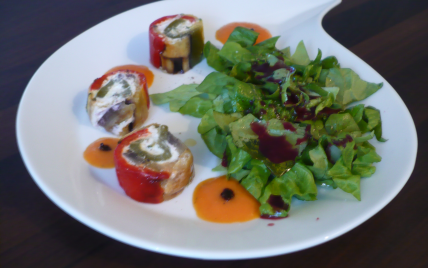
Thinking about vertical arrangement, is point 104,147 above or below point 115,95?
below

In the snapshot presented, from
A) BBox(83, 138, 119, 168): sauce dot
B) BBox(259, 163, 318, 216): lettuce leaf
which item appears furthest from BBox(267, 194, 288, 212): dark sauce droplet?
BBox(83, 138, 119, 168): sauce dot

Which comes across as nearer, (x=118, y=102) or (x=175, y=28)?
(x=118, y=102)

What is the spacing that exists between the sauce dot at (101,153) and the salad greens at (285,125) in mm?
310

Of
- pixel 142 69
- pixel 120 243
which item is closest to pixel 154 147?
pixel 120 243

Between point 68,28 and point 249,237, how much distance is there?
1.64 metres

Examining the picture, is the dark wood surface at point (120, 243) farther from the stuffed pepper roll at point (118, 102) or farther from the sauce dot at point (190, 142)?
the sauce dot at point (190, 142)

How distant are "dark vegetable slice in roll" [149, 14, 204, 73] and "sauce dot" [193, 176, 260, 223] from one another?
71 cm

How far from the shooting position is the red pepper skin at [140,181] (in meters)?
1.06

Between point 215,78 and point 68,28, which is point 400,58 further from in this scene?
point 68,28

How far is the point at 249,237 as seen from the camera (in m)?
0.93

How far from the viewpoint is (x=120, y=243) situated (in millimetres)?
948

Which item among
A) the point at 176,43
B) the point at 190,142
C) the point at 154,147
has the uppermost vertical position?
the point at 176,43

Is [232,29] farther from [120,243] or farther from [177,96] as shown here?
[120,243]

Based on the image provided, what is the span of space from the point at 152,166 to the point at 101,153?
0.28m
